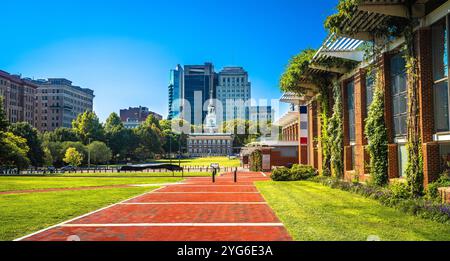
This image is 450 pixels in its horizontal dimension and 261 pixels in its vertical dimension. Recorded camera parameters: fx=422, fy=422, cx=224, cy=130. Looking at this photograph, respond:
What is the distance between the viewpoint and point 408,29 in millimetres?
16172

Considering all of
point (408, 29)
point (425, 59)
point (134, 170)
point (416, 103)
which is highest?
point (408, 29)

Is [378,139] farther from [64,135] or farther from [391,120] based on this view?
[64,135]

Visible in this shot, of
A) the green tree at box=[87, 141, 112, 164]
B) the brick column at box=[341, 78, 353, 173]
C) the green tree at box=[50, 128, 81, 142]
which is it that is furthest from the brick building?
the brick column at box=[341, 78, 353, 173]

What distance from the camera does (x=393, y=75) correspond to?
19.1 metres

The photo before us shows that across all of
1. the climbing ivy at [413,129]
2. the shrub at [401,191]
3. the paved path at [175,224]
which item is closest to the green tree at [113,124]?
the paved path at [175,224]

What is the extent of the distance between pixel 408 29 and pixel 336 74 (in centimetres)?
1259

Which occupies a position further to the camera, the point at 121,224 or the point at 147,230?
the point at 121,224

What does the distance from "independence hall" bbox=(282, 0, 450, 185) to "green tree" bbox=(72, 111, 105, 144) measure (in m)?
90.2

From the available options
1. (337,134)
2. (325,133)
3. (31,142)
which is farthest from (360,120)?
(31,142)

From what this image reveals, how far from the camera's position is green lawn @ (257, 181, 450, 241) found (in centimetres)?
1005

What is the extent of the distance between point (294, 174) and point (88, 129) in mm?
85066
